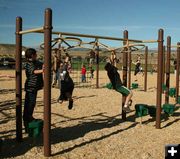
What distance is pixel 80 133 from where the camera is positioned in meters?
7.69

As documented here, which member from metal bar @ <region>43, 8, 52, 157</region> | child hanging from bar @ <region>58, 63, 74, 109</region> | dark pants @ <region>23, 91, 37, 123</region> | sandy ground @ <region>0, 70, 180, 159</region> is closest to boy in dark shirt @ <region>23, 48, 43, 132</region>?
dark pants @ <region>23, 91, 37, 123</region>

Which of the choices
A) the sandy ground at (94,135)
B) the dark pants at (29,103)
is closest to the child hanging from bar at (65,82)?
the sandy ground at (94,135)

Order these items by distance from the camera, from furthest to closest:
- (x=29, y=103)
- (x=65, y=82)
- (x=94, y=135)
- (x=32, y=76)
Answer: (x=65, y=82) → (x=94, y=135) → (x=29, y=103) → (x=32, y=76)

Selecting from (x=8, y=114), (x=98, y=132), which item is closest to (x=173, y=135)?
(x=98, y=132)

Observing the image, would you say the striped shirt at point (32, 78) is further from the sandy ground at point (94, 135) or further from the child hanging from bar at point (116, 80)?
the child hanging from bar at point (116, 80)

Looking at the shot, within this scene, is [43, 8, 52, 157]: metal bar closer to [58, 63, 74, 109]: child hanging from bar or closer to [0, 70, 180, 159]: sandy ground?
[0, 70, 180, 159]: sandy ground

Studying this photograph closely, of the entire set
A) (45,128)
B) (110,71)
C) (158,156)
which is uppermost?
(110,71)

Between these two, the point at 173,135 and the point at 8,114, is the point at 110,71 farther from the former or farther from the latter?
the point at 8,114

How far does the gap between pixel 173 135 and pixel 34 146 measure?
11.1ft

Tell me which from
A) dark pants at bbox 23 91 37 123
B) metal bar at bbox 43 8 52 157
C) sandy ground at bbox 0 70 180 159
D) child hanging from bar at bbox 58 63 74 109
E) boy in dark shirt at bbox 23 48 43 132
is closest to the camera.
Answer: metal bar at bbox 43 8 52 157

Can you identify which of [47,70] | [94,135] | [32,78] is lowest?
[94,135]

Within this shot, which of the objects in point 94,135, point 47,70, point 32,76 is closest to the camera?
point 47,70

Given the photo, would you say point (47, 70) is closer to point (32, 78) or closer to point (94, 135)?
point (32, 78)

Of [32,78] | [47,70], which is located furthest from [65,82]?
[47,70]
